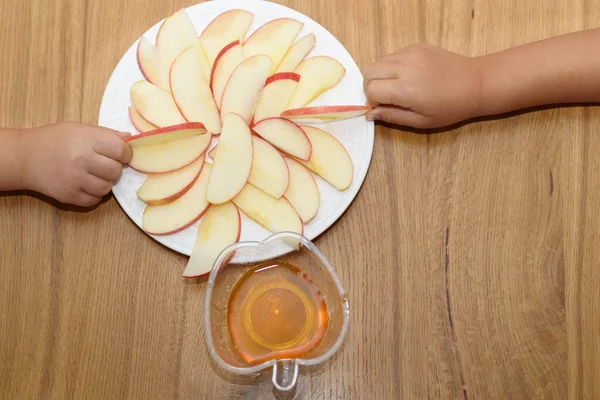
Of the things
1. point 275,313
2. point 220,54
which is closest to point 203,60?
point 220,54

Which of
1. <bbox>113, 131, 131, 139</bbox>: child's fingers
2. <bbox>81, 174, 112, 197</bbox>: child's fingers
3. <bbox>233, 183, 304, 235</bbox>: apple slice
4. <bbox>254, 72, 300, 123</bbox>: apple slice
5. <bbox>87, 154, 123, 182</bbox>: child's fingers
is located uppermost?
<bbox>254, 72, 300, 123</bbox>: apple slice

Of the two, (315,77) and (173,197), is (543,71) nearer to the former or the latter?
(315,77)

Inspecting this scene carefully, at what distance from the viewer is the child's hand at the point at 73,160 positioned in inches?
28.3

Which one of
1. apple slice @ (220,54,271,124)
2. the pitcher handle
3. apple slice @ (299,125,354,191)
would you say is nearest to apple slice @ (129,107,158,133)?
apple slice @ (220,54,271,124)

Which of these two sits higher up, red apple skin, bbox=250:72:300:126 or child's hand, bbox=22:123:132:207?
red apple skin, bbox=250:72:300:126

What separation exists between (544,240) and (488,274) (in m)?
0.09

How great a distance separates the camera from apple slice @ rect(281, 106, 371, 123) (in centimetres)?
75

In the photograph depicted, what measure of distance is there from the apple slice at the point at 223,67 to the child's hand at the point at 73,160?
13cm

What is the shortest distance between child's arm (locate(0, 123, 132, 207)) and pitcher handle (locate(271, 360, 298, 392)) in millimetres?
318

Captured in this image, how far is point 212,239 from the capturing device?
735mm

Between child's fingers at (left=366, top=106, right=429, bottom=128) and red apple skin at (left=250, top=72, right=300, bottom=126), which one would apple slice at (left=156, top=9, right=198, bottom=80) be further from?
child's fingers at (left=366, top=106, right=429, bottom=128)

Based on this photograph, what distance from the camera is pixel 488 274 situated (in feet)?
2.51

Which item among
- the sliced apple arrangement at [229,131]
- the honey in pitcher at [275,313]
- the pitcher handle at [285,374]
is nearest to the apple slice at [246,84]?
the sliced apple arrangement at [229,131]

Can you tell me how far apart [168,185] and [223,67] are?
0.17m
